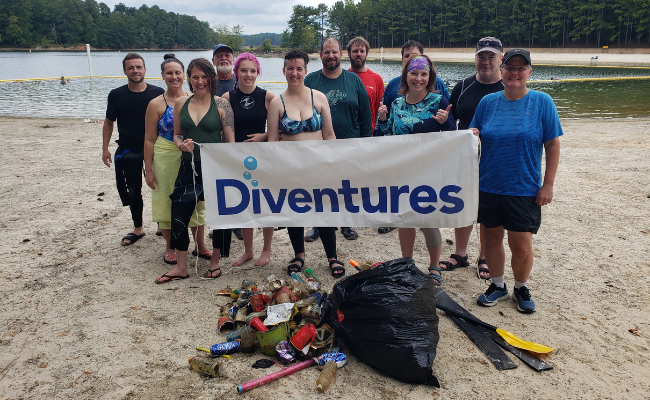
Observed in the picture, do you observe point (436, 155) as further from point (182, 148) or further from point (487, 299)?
point (182, 148)

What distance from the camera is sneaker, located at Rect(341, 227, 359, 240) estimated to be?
566cm

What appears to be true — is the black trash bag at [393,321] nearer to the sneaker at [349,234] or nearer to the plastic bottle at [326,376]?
the plastic bottle at [326,376]

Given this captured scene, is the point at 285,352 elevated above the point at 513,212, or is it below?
below

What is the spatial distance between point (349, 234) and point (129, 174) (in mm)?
2697

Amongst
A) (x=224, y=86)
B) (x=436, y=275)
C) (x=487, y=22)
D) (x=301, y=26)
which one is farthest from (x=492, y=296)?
(x=301, y=26)

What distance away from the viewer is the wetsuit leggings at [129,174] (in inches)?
205

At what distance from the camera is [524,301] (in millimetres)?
3834

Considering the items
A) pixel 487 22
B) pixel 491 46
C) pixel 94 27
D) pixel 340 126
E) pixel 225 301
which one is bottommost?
pixel 225 301

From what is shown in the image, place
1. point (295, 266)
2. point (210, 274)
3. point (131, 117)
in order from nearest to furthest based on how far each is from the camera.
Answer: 1. point (210, 274)
2. point (295, 266)
3. point (131, 117)

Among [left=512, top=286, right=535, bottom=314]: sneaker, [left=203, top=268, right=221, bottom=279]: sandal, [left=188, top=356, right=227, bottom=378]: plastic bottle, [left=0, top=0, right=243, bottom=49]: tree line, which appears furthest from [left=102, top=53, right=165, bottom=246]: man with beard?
[left=0, top=0, right=243, bottom=49]: tree line

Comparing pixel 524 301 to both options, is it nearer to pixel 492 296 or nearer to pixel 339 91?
pixel 492 296

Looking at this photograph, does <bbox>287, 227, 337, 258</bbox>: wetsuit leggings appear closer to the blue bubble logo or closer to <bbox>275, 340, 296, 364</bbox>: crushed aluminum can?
the blue bubble logo

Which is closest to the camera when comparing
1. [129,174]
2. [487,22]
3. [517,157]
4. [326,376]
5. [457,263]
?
[326,376]

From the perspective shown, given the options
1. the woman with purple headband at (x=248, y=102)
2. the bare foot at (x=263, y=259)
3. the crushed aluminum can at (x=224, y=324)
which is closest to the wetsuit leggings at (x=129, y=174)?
the woman with purple headband at (x=248, y=102)
